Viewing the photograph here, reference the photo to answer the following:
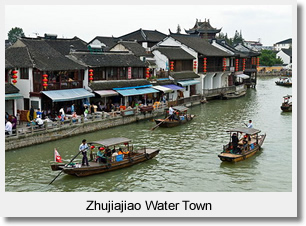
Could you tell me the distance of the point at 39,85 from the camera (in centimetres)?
2639

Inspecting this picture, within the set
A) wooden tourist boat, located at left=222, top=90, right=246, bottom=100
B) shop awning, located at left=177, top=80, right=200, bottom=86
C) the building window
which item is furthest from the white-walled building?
the building window

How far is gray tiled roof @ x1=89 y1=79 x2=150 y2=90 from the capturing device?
30.4 meters

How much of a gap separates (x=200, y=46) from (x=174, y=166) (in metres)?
32.3

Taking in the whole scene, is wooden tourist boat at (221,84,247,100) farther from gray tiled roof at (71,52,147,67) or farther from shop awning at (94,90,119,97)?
shop awning at (94,90,119,97)

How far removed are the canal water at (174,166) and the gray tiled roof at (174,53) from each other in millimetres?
13952

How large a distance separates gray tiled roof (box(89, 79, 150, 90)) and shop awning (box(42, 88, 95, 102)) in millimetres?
1079

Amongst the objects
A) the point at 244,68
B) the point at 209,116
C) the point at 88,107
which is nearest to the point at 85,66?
the point at 88,107

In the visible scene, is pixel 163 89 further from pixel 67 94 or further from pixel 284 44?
pixel 284 44

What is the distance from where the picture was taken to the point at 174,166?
752 inches

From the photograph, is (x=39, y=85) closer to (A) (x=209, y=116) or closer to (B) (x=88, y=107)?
(B) (x=88, y=107)

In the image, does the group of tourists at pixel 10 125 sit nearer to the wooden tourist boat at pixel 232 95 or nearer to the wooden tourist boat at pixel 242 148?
the wooden tourist boat at pixel 242 148

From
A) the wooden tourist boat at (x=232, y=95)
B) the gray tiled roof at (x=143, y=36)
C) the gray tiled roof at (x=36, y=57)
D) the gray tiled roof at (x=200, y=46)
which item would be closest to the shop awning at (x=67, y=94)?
the gray tiled roof at (x=36, y=57)

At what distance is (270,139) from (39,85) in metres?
16.4

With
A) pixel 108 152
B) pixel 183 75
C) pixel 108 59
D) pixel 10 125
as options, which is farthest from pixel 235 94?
pixel 108 152
